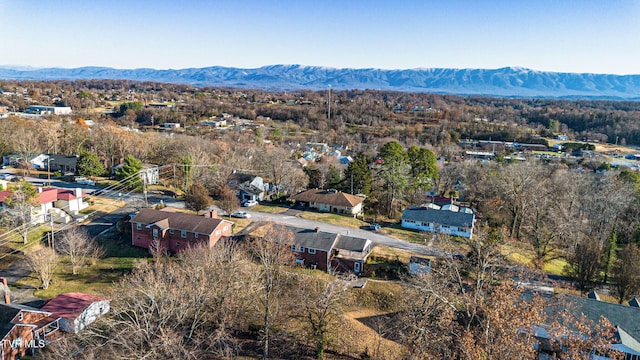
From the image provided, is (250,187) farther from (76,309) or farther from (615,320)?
(615,320)

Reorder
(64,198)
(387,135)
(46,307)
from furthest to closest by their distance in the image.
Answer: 1. (387,135)
2. (64,198)
3. (46,307)

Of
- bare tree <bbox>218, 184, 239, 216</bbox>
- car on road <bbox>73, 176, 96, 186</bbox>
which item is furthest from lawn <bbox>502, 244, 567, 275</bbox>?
car on road <bbox>73, 176, 96, 186</bbox>

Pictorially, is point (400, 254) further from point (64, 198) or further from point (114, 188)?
point (114, 188)

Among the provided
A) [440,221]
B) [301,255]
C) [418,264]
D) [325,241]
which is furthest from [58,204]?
[440,221]

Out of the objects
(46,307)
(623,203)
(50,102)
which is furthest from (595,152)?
(50,102)

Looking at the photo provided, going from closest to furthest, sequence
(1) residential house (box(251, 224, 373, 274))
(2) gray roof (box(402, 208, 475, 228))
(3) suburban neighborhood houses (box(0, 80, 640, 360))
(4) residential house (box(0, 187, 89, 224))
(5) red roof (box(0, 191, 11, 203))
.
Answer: (3) suburban neighborhood houses (box(0, 80, 640, 360)) → (1) residential house (box(251, 224, 373, 274)) → (4) residential house (box(0, 187, 89, 224)) → (5) red roof (box(0, 191, 11, 203)) → (2) gray roof (box(402, 208, 475, 228))

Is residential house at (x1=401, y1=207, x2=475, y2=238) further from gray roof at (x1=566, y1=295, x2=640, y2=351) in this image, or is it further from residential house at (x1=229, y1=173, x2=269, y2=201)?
residential house at (x1=229, y1=173, x2=269, y2=201)
